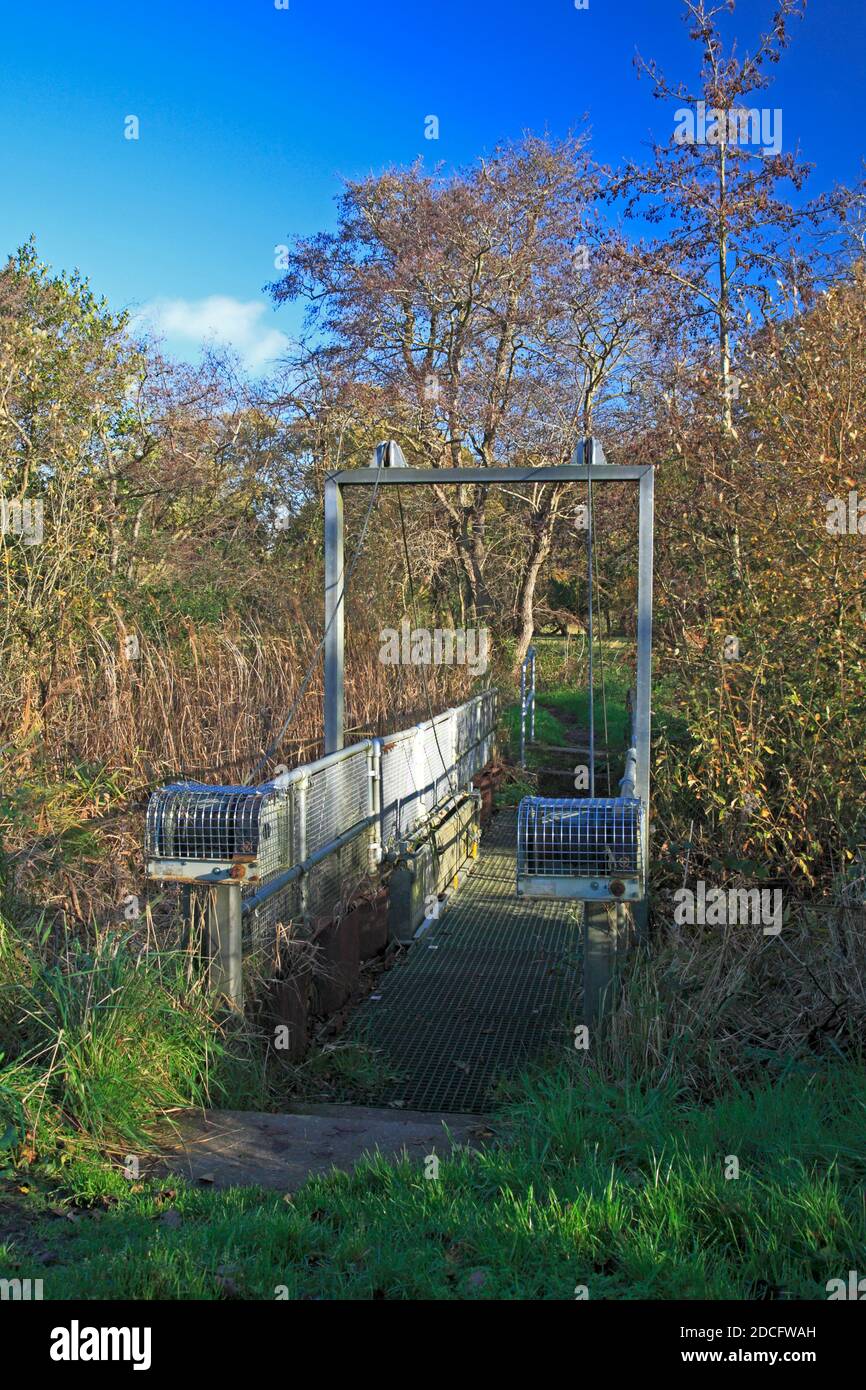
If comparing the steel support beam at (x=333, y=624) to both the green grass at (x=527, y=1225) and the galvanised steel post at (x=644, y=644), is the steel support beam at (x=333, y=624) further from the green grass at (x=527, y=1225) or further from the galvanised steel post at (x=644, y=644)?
the green grass at (x=527, y=1225)

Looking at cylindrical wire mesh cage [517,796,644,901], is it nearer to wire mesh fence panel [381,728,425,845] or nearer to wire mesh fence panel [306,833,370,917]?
wire mesh fence panel [306,833,370,917]

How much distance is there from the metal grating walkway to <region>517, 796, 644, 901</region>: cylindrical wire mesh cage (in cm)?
86

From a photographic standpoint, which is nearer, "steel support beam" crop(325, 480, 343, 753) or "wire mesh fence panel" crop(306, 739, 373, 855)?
"wire mesh fence panel" crop(306, 739, 373, 855)

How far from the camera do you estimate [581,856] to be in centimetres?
493

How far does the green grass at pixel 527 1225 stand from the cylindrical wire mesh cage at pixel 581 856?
127cm

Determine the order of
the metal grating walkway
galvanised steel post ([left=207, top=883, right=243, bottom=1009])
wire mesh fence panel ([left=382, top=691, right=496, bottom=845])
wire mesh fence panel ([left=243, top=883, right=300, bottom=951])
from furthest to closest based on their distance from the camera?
1. wire mesh fence panel ([left=382, top=691, right=496, bottom=845])
2. the metal grating walkway
3. wire mesh fence panel ([left=243, top=883, right=300, bottom=951])
4. galvanised steel post ([left=207, top=883, right=243, bottom=1009])

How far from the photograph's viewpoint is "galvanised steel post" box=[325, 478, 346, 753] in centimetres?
778

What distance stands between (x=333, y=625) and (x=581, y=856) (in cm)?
343

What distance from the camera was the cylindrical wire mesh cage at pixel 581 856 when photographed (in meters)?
4.91

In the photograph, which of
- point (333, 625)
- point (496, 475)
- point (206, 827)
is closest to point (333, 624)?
point (333, 625)

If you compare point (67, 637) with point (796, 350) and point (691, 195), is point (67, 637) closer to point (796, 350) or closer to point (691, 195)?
point (796, 350)

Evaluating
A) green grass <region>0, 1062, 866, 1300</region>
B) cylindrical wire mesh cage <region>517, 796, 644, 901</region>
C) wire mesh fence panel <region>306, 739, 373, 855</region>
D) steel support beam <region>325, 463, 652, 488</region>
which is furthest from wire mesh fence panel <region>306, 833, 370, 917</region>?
green grass <region>0, 1062, 866, 1300</region>

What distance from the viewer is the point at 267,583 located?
44.4 ft

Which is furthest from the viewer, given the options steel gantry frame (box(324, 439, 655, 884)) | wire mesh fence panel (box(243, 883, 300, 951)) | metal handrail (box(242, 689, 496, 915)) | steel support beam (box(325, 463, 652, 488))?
steel support beam (box(325, 463, 652, 488))
